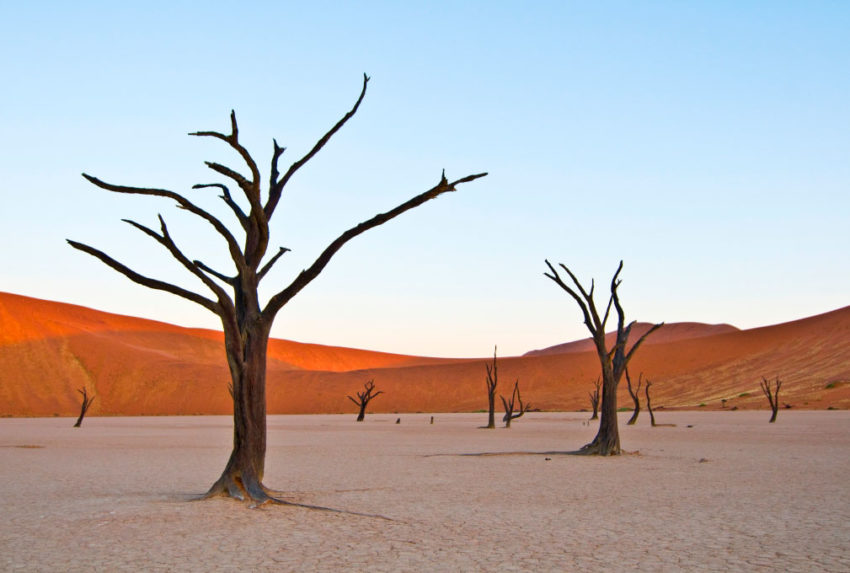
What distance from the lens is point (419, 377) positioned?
93.9 meters

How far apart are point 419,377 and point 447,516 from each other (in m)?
84.9

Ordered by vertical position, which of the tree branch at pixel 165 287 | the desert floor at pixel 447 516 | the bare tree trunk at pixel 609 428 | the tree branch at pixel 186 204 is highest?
the tree branch at pixel 186 204

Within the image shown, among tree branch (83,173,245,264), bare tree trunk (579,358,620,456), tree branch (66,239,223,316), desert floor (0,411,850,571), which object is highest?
tree branch (83,173,245,264)

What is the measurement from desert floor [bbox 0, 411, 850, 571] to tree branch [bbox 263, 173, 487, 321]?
102 inches

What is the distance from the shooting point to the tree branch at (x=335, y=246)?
10.2 m

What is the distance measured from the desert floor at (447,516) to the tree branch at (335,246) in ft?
8.48

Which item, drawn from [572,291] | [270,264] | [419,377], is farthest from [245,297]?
[419,377]

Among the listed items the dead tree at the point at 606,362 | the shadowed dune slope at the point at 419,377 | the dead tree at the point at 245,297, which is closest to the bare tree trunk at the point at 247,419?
the dead tree at the point at 245,297

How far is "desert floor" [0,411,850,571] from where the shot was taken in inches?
276

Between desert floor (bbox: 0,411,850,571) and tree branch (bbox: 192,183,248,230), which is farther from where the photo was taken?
tree branch (bbox: 192,183,248,230)

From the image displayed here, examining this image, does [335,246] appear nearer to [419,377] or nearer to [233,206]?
[233,206]

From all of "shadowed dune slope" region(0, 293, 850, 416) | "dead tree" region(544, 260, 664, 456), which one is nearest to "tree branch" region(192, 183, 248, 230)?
"dead tree" region(544, 260, 664, 456)

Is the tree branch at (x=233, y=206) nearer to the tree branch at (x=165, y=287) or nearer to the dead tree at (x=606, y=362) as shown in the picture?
the tree branch at (x=165, y=287)

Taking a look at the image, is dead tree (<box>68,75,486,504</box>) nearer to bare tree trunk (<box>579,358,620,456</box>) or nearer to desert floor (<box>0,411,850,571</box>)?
desert floor (<box>0,411,850,571</box>)
